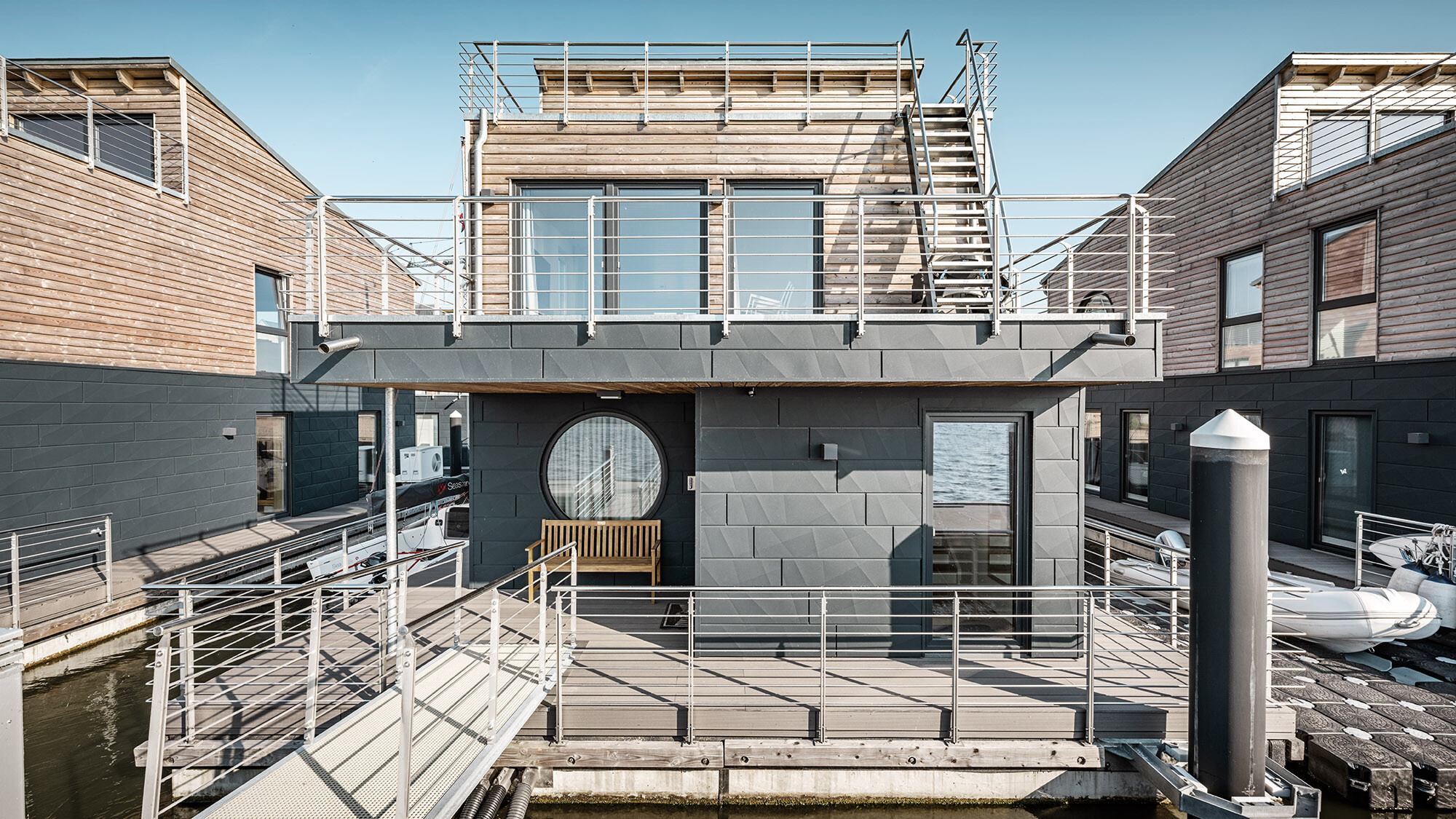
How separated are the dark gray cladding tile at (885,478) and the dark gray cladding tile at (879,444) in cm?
6

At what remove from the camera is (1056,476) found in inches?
219

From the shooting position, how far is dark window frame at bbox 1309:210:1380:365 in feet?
29.4

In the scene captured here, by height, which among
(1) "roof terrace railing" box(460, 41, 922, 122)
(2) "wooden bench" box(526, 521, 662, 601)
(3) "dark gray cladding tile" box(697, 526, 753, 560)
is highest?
(1) "roof terrace railing" box(460, 41, 922, 122)

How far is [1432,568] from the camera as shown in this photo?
23.7ft

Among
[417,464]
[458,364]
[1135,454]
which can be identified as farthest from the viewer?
[417,464]

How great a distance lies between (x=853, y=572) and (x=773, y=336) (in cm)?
241

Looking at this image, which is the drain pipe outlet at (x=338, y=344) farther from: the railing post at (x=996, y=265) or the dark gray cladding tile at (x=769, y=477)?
the railing post at (x=996, y=265)

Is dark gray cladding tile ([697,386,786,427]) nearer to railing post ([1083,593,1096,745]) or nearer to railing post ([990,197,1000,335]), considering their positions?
railing post ([990,197,1000,335])

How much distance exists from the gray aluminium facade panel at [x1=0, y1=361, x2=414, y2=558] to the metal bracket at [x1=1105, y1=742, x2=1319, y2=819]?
12697 mm

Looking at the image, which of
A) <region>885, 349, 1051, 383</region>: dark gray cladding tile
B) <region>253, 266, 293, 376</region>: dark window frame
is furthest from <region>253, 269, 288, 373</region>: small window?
<region>885, 349, 1051, 383</region>: dark gray cladding tile

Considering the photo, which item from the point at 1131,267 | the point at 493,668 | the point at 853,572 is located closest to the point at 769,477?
the point at 853,572

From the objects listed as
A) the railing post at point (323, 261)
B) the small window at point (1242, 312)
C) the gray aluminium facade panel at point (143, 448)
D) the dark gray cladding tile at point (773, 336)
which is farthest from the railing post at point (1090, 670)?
the gray aluminium facade panel at point (143, 448)

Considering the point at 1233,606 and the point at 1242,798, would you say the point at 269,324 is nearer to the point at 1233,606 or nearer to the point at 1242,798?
the point at 1233,606

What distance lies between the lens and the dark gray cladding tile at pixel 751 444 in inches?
222
